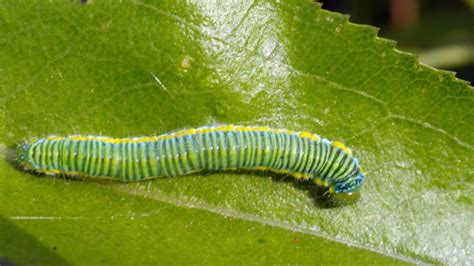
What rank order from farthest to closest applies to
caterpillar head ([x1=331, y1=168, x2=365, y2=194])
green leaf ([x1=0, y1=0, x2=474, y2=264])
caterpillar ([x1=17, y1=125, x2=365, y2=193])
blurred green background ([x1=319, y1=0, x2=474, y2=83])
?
1. blurred green background ([x1=319, y1=0, x2=474, y2=83])
2. caterpillar head ([x1=331, y1=168, x2=365, y2=194])
3. caterpillar ([x1=17, y1=125, x2=365, y2=193])
4. green leaf ([x1=0, y1=0, x2=474, y2=264])

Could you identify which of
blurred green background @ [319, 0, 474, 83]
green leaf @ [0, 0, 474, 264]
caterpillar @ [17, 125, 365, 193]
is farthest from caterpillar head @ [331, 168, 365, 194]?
blurred green background @ [319, 0, 474, 83]

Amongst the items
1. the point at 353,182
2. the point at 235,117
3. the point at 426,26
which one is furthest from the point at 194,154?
the point at 426,26

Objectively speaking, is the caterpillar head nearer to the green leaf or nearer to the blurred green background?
the green leaf

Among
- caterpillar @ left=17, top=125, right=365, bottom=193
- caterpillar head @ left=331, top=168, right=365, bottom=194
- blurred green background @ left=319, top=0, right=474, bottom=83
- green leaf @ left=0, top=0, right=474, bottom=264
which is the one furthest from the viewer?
blurred green background @ left=319, top=0, right=474, bottom=83

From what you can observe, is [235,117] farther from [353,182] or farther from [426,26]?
[426,26]

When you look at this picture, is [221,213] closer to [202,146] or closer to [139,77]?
[202,146]
